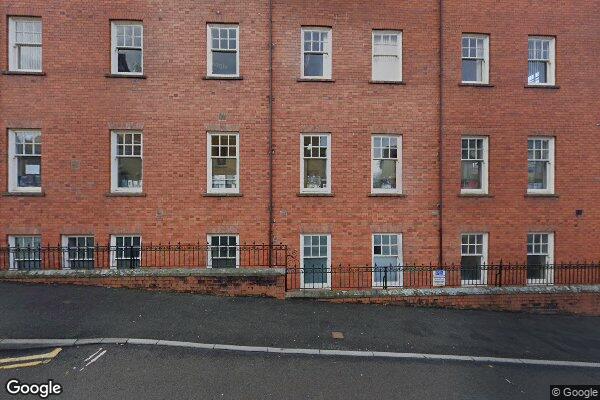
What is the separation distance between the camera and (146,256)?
10.5 meters

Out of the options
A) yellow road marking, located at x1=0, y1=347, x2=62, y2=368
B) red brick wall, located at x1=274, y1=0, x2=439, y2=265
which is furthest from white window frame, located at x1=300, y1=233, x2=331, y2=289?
yellow road marking, located at x1=0, y1=347, x2=62, y2=368

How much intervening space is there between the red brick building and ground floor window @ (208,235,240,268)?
0.36ft

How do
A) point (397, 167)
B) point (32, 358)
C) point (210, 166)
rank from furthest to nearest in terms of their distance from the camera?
point (397, 167)
point (210, 166)
point (32, 358)

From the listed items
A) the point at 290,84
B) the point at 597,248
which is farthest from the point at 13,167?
the point at 597,248

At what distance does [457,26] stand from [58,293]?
13.8 m

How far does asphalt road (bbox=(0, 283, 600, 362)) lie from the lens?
6.74 meters

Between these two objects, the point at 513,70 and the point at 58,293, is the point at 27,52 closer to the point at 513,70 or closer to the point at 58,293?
the point at 58,293

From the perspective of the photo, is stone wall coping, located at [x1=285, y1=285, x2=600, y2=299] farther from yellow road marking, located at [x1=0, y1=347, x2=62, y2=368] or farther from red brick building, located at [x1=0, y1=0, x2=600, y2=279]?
yellow road marking, located at [x1=0, y1=347, x2=62, y2=368]

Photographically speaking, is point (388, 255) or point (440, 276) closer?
point (440, 276)

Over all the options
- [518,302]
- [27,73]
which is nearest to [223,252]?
[27,73]

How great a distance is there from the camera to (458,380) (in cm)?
550

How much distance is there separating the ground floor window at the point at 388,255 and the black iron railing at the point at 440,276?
0.03 metres

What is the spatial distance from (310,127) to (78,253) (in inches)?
309

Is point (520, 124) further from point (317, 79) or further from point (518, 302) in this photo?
point (317, 79)
